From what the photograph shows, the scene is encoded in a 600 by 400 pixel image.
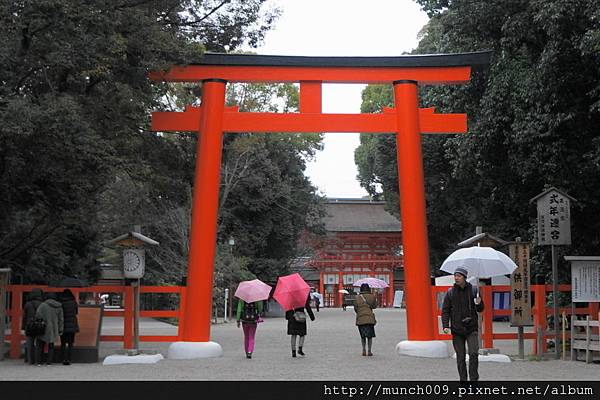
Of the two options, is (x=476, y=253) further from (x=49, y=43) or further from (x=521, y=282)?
(x=49, y=43)

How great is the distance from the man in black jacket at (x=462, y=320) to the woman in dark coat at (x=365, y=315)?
227 inches

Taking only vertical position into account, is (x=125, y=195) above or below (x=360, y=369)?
above

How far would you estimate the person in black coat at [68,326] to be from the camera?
47.1 feet

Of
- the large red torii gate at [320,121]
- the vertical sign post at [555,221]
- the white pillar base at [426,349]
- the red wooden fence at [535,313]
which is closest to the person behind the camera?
the vertical sign post at [555,221]

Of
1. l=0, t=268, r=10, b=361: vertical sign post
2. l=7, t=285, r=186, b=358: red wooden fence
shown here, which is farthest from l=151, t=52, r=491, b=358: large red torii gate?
l=0, t=268, r=10, b=361: vertical sign post

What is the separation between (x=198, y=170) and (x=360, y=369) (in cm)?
531

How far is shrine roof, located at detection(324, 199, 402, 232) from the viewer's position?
59.0 metres

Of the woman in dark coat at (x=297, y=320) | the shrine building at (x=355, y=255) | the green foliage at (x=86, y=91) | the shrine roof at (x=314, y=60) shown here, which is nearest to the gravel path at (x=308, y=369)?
the woman in dark coat at (x=297, y=320)

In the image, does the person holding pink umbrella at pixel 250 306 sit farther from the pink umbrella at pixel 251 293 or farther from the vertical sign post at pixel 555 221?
the vertical sign post at pixel 555 221

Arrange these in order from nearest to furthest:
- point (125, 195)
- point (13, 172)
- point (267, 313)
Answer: point (13, 172), point (125, 195), point (267, 313)

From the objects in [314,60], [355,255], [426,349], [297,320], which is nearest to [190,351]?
[297,320]

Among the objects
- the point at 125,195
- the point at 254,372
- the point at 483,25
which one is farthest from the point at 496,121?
the point at 125,195

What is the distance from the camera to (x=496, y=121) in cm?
1808

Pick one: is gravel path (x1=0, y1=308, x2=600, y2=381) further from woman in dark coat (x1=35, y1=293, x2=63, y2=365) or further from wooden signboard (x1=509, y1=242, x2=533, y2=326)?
wooden signboard (x1=509, y1=242, x2=533, y2=326)
